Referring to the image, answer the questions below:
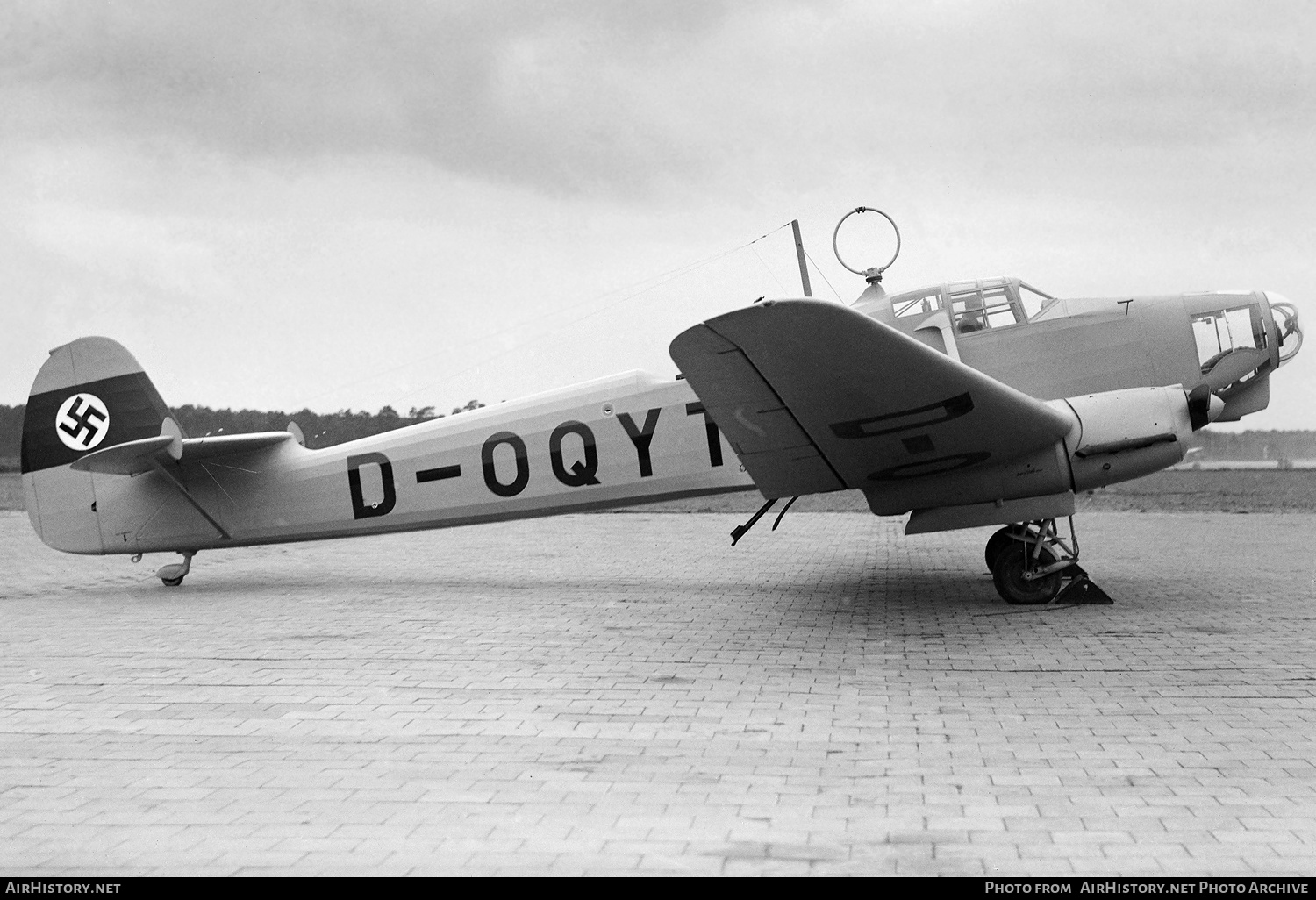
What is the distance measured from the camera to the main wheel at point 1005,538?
8.14 meters

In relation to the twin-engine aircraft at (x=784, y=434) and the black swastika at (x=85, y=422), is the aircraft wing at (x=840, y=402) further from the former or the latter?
the black swastika at (x=85, y=422)

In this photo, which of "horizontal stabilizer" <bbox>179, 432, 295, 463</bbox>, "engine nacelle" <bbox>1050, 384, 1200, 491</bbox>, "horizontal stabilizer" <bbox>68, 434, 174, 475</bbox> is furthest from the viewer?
"horizontal stabilizer" <bbox>179, 432, 295, 463</bbox>

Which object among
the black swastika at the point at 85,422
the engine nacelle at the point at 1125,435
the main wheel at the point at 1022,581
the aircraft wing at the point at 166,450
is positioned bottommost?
the main wheel at the point at 1022,581

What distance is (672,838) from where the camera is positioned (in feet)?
10.9

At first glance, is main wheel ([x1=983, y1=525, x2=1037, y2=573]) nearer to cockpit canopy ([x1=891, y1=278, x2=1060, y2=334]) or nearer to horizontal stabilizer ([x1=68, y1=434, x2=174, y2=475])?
cockpit canopy ([x1=891, y1=278, x2=1060, y2=334])

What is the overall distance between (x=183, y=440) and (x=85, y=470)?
95 cm

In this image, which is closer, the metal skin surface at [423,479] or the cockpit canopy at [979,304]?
the cockpit canopy at [979,304]

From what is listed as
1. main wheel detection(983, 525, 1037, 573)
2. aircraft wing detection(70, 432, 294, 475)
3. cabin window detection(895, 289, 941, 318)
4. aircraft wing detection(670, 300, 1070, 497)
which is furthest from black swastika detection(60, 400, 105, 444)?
main wheel detection(983, 525, 1037, 573)

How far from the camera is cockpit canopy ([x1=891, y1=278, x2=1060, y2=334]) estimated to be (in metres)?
8.62

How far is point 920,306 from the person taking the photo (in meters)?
8.72

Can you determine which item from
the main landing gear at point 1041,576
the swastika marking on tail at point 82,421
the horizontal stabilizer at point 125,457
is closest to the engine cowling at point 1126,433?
the main landing gear at point 1041,576

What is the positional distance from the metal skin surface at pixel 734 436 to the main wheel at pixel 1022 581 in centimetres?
52

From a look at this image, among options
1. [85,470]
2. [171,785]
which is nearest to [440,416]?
[85,470]

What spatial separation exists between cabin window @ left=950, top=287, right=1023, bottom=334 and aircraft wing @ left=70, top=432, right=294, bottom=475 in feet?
22.2
